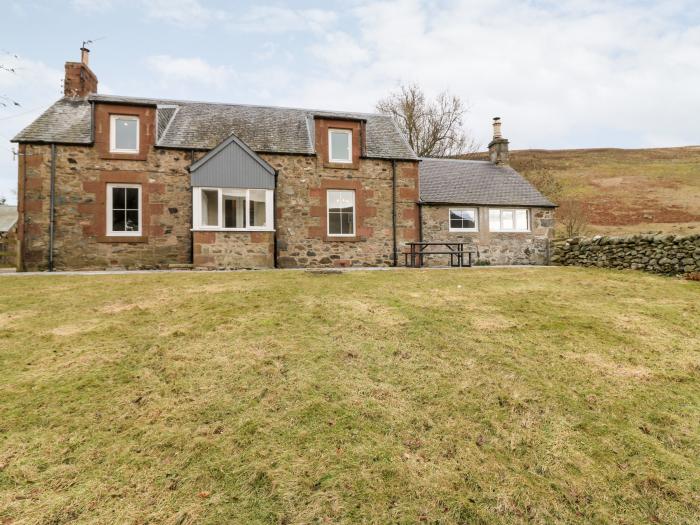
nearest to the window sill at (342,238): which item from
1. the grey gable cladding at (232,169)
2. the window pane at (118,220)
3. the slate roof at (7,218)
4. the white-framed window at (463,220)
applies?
the grey gable cladding at (232,169)

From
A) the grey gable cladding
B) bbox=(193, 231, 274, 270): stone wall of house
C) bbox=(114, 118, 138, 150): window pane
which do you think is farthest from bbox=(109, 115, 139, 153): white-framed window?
bbox=(193, 231, 274, 270): stone wall of house

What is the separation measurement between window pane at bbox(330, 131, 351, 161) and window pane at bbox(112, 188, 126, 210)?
8.90 meters

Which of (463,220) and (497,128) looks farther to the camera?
(497,128)

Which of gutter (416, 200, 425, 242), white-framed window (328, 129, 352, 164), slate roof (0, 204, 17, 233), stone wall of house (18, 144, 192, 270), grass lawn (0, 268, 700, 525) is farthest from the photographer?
slate roof (0, 204, 17, 233)

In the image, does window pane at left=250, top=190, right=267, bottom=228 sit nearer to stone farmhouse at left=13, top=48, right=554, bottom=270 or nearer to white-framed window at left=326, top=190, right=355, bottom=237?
stone farmhouse at left=13, top=48, right=554, bottom=270

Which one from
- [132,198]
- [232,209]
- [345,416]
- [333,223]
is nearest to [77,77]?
[132,198]

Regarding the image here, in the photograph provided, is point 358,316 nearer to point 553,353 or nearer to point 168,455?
point 553,353

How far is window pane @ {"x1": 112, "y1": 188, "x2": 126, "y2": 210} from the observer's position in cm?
1484

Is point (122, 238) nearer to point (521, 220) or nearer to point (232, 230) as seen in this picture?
point (232, 230)

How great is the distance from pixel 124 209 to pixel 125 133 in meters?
3.14

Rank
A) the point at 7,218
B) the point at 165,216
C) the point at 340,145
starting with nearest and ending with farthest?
the point at 165,216, the point at 340,145, the point at 7,218

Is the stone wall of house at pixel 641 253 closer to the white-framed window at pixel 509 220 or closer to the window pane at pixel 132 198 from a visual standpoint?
the white-framed window at pixel 509 220

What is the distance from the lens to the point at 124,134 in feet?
49.3

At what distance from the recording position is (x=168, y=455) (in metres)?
3.01
